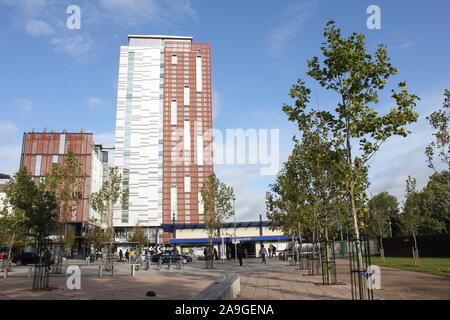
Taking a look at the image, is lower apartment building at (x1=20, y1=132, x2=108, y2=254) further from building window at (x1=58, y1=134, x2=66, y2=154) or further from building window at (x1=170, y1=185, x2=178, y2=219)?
building window at (x1=170, y1=185, x2=178, y2=219)

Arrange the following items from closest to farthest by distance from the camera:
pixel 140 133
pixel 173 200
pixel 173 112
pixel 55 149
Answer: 1. pixel 55 149
2. pixel 140 133
3. pixel 173 200
4. pixel 173 112

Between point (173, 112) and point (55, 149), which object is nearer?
point (55, 149)

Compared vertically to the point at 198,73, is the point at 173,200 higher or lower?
lower

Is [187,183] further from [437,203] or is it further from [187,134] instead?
[437,203]

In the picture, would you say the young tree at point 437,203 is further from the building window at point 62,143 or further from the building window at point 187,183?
the building window at point 62,143

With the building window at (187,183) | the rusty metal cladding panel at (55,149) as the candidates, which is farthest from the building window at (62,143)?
the building window at (187,183)

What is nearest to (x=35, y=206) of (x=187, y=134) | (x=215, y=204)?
(x=215, y=204)

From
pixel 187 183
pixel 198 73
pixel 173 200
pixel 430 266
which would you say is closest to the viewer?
pixel 430 266

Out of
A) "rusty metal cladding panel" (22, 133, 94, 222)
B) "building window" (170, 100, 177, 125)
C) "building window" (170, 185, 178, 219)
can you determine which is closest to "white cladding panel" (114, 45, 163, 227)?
"building window" (170, 100, 177, 125)

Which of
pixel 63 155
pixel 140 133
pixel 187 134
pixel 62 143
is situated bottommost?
pixel 63 155

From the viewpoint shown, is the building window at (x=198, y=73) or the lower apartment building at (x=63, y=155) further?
the building window at (x=198, y=73)

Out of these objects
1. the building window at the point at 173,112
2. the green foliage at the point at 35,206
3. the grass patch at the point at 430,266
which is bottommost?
the grass patch at the point at 430,266

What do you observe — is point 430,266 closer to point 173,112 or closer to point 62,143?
point 62,143
